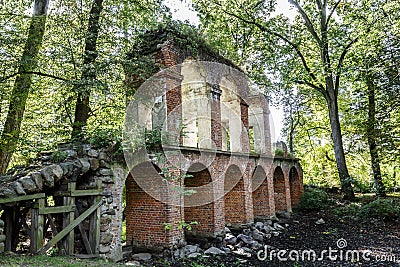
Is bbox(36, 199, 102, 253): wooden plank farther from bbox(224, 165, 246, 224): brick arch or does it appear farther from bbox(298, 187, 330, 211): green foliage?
bbox(298, 187, 330, 211): green foliage

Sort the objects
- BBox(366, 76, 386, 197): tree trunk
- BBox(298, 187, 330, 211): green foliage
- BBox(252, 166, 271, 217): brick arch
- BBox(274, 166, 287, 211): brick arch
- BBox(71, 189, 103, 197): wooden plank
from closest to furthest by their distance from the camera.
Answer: BBox(71, 189, 103, 197): wooden plank
BBox(366, 76, 386, 197): tree trunk
BBox(252, 166, 271, 217): brick arch
BBox(274, 166, 287, 211): brick arch
BBox(298, 187, 330, 211): green foliage

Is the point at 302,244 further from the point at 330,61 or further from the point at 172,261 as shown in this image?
the point at 330,61

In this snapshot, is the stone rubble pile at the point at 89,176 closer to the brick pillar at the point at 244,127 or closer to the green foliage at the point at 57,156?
the green foliage at the point at 57,156

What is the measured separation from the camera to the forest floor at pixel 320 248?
778 cm

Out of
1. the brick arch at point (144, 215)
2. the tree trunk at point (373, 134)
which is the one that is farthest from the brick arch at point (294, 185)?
the brick arch at point (144, 215)

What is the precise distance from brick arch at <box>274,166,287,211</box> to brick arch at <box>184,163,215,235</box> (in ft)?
21.1

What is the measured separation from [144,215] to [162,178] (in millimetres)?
1189

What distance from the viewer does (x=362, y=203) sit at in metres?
15.4

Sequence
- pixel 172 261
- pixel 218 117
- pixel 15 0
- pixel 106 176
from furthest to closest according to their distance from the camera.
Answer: pixel 218 117
pixel 15 0
pixel 172 261
pixel 106 176

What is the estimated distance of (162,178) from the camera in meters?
8.77

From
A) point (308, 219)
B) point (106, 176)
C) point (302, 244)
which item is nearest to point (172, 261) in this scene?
point (106, 176)

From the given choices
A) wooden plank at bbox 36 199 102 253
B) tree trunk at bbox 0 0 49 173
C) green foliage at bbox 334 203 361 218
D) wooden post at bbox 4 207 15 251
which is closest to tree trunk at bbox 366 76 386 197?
green foliage at bbox 334 203 361 218

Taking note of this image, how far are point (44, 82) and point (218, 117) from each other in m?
5.71

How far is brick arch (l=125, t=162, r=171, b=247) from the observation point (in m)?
8.77
